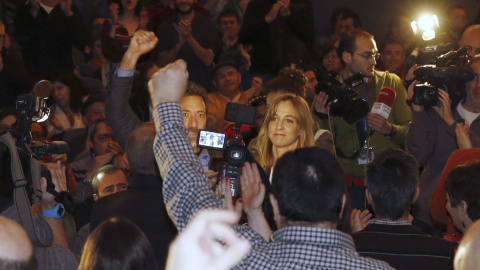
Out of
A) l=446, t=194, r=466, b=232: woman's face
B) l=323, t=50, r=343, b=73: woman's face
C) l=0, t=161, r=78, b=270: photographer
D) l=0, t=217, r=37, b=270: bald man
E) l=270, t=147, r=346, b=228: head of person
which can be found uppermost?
l=323, t=50, r=343, b=73: woman's face

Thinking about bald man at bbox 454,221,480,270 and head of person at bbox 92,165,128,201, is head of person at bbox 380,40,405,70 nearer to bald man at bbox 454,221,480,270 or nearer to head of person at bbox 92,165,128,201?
head of person at bbox 92,165,128,201

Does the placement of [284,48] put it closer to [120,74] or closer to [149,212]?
[120,74]

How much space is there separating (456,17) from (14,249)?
25.7 feet

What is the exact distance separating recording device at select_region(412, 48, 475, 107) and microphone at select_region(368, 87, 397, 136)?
27 centimetres

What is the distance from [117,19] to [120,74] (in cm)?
425

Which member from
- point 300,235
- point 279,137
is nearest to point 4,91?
point 279,137

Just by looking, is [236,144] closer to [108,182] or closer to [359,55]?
[108,182]

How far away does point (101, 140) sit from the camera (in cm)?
756

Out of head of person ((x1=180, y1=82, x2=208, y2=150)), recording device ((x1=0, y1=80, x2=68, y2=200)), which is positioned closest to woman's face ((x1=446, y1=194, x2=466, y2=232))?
head of person ((x1=180, y1=82, x2=208, y2=150))

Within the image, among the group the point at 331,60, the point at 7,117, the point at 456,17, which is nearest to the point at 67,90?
the point at 7,117

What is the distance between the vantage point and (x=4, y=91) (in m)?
8.63

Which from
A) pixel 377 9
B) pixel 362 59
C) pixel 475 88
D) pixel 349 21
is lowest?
pixel 475 88

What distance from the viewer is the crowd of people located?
271 cm

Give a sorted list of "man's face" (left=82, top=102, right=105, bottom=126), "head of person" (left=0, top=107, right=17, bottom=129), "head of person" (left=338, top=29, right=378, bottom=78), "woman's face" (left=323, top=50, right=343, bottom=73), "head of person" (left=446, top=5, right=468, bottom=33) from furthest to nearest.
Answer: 1. "head of person" (left=446, top=5, right=468, bottom=33)
2. "woman's face" (left=323, top=50, right=343, bottom=73)
3. "man's face" (left=82, top=102, right=105, bottom=126)
4. "head of person" (left=0, top=107, right=17, bottom=129)
5. "head of person" (left=338, top=29, right=378, bottom=78)
